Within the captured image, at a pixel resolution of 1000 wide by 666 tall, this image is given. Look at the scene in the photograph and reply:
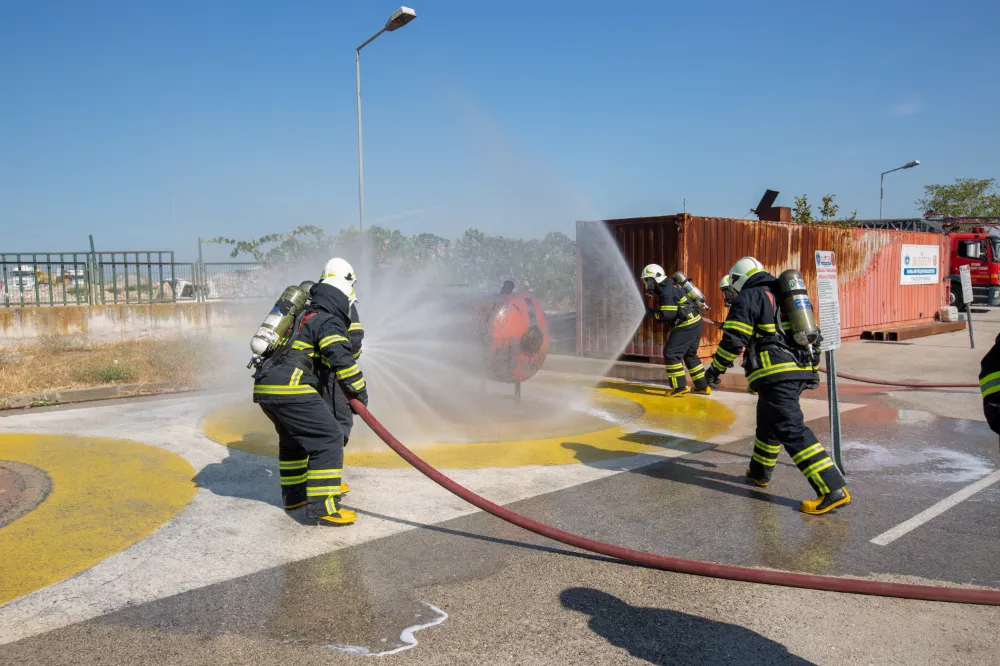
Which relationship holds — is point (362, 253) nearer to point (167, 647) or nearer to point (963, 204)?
point (167, 647)

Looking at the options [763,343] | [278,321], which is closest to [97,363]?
[278,321]

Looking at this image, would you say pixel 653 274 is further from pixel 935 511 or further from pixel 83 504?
pixel 83 504

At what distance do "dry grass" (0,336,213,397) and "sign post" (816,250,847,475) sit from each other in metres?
9.42

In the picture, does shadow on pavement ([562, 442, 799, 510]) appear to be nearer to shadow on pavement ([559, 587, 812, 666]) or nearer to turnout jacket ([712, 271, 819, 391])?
turnout jacket ([712, 271, 819, 391])

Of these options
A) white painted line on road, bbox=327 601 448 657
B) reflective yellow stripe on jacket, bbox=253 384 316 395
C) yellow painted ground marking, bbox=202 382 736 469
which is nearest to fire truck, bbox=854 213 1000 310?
yellow painted ground marking, bbox=202 382 736 469

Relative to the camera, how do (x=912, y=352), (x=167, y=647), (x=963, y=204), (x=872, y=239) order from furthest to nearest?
(x=963, y=204), (x=872, y=239), (x=912, y=352), (x=167, y=647)

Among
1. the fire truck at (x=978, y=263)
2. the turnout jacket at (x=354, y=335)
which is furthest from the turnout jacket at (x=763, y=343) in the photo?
the fire truck at (x=978, y=263)

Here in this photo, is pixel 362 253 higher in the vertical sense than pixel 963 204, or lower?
lower

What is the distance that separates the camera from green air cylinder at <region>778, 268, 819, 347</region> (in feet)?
17.3

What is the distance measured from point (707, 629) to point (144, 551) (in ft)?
11.2

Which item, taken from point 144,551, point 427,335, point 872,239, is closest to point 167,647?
point 144,551

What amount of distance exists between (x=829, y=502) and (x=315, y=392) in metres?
3.71

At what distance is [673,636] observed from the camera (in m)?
3.33

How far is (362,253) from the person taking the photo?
14.6 metres
